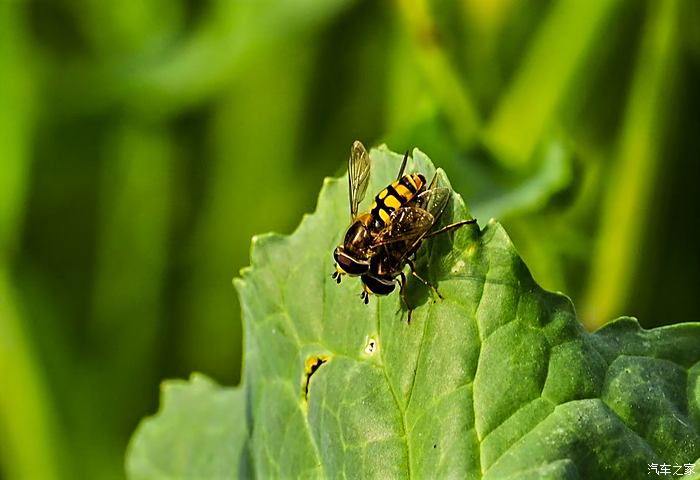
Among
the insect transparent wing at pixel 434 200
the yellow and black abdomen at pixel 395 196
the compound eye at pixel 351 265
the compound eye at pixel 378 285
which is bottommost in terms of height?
the compound eye at pixel 378 285

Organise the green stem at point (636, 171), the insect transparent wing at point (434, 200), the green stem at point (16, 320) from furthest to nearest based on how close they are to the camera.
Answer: the green stem at point (16, 320) → the green stem at point (636, 171) → the insect transparent wing at point (434, 200)

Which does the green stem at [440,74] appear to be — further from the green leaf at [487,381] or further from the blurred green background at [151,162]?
the green leaf at [487,381]

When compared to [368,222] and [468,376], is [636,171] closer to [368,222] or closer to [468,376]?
[368,222]

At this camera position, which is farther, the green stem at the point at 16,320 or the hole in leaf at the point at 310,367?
the green stem at the point at 16,320

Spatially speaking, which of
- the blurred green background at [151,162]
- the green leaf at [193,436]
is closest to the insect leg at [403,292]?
the green leaf at [193,436]

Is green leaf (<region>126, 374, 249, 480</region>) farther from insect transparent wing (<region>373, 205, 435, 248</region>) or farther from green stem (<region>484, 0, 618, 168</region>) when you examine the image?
green stem (<region>484, 0, 618, 168</region>)

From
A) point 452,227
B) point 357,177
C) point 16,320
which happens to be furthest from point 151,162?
point 452,227

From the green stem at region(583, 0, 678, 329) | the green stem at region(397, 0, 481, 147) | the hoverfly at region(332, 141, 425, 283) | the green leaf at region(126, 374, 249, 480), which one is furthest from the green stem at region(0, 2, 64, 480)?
the hoverfly at region(332, 141, 425, 283)

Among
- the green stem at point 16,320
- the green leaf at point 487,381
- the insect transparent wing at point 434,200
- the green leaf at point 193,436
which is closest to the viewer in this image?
the green leaf at point 487,381
